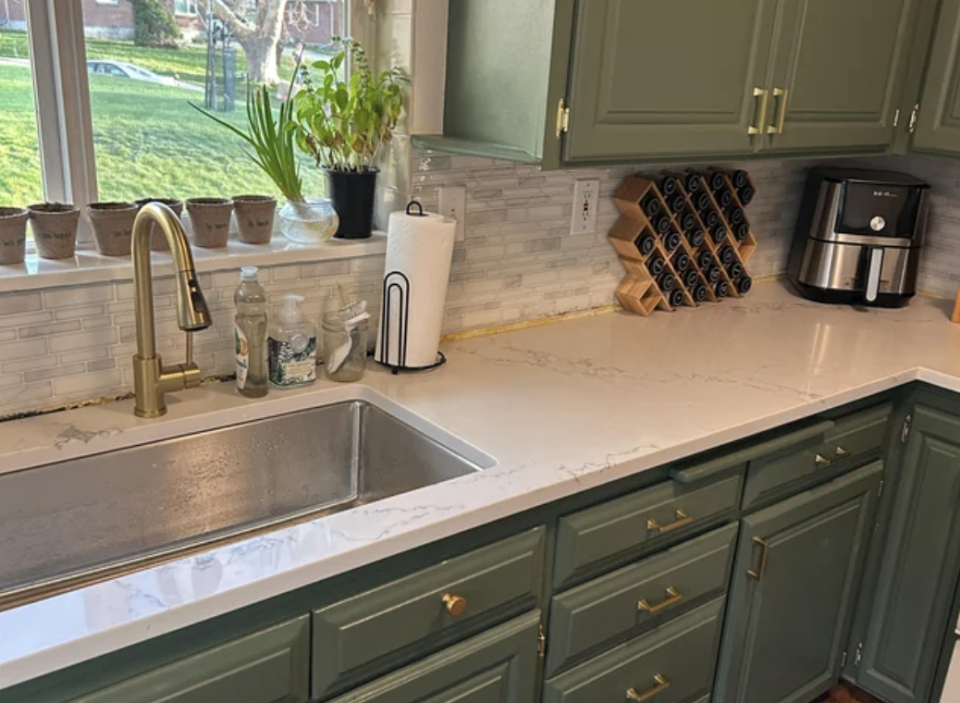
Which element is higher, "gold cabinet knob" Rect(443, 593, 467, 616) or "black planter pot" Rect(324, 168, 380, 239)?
"black planter pot" Rect(324, 168, 380, 239)

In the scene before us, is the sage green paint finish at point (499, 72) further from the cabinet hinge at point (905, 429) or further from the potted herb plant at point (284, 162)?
the cabinet hinge at point (905, 429)

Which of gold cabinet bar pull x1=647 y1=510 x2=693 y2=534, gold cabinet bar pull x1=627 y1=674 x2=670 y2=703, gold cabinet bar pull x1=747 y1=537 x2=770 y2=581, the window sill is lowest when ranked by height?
gold cabinet bar pull x1=627 y1=674 x2=670 y2=703

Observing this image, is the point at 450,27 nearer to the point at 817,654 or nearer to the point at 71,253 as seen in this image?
the point at 71,253

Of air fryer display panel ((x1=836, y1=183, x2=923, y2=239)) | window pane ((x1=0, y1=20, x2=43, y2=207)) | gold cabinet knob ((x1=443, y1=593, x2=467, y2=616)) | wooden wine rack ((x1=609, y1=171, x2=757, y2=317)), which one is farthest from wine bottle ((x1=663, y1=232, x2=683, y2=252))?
window pane ((x1=0, y1=20, x2=43, y2=207))

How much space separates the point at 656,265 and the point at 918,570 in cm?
94

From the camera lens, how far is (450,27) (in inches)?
69.9

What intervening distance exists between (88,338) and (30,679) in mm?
699

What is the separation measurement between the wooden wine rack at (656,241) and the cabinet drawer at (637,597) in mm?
728

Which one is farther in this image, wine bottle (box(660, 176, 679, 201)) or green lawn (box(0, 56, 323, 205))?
wine bottle (box(660, 176, 679, 201))

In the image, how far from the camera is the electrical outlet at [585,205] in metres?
2.12

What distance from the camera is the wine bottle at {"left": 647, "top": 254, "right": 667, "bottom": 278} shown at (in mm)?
2250

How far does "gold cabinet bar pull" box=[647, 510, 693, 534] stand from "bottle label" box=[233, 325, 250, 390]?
2.47 feet

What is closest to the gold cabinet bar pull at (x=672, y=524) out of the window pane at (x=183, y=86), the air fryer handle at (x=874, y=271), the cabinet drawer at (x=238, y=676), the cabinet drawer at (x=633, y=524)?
the cabinet drawer at (x=633, y=524)

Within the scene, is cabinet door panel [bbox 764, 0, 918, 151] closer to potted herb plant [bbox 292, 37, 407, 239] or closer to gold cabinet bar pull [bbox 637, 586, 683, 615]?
potted herb plant [bbox 292, 37, 407, 239]
